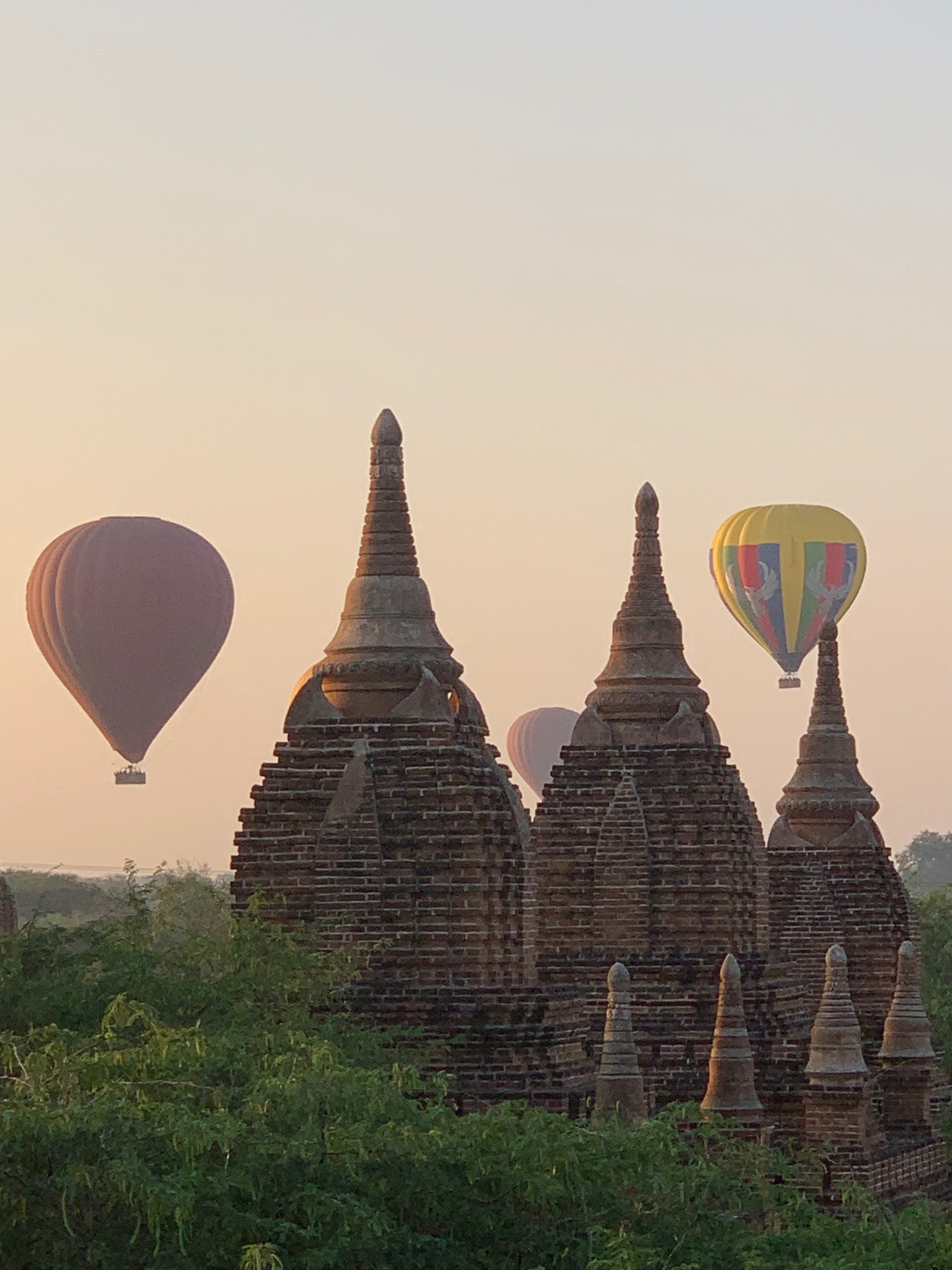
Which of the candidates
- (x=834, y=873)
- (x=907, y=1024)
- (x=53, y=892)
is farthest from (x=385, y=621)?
(x=53, y=892)

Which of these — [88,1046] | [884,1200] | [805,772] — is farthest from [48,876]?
[88,1046]

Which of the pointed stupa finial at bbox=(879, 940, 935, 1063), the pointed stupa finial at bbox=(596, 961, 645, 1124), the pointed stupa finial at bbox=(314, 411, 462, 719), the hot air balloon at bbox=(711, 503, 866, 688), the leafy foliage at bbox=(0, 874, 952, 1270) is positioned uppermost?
the hot air balloon at bbox=(711, 503, 866, 688)

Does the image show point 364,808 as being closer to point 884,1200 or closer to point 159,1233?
point 884,1200

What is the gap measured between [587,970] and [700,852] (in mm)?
1989

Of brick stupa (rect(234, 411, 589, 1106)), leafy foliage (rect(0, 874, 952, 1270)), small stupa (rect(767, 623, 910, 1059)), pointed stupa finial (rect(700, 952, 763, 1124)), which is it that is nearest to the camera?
leafy foliage (rect(0, 874, 952, 1270))

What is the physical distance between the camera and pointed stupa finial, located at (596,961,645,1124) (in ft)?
109

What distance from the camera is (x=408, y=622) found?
1421 inches

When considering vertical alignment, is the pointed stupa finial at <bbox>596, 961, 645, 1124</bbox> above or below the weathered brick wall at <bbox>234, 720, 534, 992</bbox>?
below

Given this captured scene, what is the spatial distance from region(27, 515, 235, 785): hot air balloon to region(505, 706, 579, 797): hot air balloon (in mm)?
29363

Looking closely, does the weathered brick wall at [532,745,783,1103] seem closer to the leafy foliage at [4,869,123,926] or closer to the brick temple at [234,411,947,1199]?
the brick temple at [234,411,947,1199]

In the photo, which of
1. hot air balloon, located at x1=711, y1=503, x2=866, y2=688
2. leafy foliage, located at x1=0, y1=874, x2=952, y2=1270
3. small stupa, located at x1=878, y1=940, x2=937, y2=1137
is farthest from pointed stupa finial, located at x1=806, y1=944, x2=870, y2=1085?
hot air balloon, located at x1=711, y1=503, x2=866, y2=688

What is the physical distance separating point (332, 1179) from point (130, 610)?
124 ft

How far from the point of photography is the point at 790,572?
72.1 meters

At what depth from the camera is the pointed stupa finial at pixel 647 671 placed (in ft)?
135
